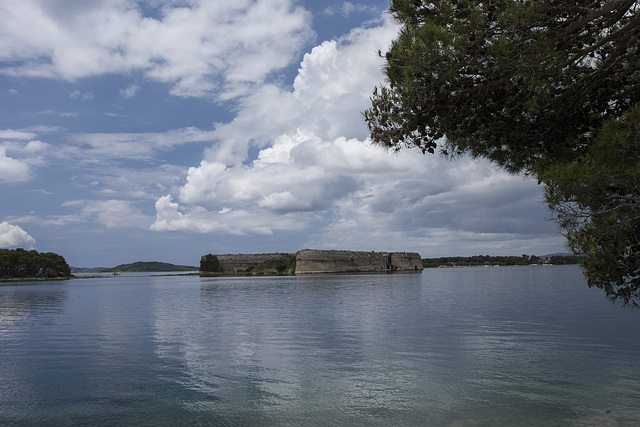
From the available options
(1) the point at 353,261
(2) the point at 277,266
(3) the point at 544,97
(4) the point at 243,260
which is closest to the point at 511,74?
(3) the point at 544,97

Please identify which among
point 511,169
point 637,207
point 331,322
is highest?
point 511,169

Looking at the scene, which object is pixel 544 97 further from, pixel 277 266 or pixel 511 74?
pixel 277 266

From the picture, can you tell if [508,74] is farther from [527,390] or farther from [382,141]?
[527,390]

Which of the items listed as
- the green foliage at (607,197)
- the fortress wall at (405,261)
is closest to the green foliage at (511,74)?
the green foliage at (607,197)

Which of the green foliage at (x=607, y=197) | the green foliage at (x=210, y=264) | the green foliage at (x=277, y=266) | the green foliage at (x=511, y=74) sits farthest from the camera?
the green foliage at (x=210, y=264)

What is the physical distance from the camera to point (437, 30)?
8680mm

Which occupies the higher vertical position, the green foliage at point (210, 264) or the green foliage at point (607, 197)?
the green foliage at point (607, 197)

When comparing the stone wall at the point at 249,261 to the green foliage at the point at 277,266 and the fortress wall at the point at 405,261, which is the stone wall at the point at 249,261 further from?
the fortress wall at the point at 405,261

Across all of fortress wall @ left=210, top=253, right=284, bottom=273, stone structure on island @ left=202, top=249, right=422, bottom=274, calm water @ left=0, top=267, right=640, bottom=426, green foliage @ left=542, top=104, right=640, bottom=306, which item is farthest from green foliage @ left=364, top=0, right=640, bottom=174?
fortress wall @ left=210, top=253, right=284, bottom=273

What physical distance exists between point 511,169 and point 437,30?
4.89 meters

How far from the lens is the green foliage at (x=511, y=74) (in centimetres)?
876

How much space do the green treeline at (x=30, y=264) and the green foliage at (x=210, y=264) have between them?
45453mm

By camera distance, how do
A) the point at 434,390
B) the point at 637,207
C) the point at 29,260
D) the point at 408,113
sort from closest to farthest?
1. the point at 637,207
2. the point at 408,113
3. the point at 434,390
4. the point at 29,260

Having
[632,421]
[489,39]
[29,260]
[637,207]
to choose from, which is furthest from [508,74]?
[29,260]
